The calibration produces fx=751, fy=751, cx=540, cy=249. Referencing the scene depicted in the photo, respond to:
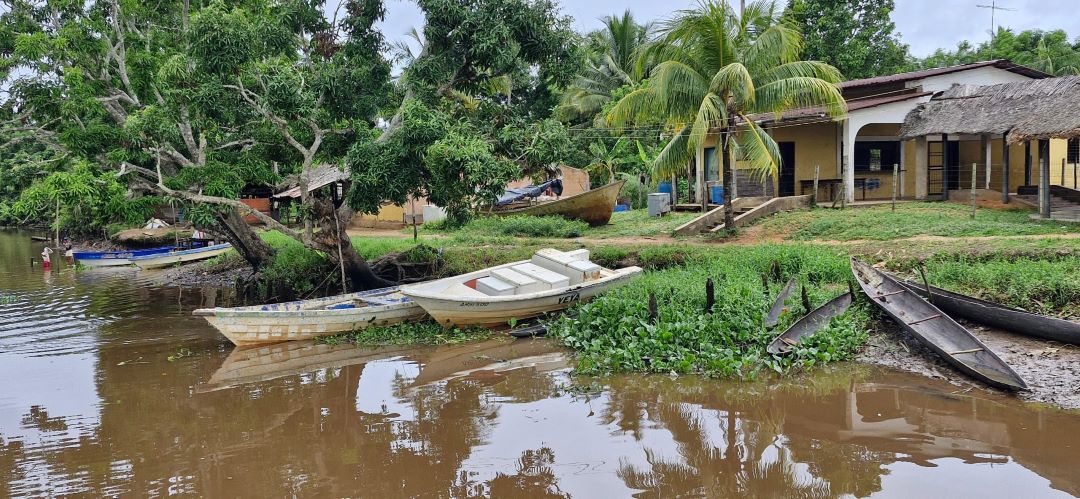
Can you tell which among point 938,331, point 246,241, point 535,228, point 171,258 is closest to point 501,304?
point 938,331

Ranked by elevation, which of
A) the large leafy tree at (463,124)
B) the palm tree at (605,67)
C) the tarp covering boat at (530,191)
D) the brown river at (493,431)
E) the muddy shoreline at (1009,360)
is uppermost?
the palm tree at (605,67)

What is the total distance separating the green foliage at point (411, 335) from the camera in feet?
38.9

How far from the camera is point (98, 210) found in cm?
1227

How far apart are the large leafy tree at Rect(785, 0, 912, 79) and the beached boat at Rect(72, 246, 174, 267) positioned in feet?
77.3

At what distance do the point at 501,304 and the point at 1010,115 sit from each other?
44.4 ft

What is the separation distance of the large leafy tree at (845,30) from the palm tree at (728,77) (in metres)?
12.3

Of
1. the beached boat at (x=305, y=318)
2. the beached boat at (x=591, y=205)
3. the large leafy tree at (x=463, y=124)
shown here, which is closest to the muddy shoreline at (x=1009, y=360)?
the large leafy tree at (x=463, y=124)

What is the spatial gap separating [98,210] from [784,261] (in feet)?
38.1

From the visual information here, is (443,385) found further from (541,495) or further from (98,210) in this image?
(98,210)

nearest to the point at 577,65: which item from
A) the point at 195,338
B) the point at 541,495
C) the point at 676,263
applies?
the point at 676,263

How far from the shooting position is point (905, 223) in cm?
1606

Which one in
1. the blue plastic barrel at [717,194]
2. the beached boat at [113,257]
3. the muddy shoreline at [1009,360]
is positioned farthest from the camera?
the beached boat at [113,257]

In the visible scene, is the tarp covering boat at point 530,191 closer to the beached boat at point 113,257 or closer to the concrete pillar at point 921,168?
the beached boat at point 113,257

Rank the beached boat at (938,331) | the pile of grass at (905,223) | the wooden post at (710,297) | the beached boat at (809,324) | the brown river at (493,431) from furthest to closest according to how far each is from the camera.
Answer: the pile of grass at (905,223), the wooden post at (710,297), the beached boat at (809,324), the beached boat at (938,331), the brown river at (493,431)
